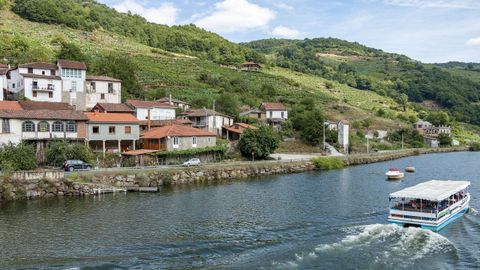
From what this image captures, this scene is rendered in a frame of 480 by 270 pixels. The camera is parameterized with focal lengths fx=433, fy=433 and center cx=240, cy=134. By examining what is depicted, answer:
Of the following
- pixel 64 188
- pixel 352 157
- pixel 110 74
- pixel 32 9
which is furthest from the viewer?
pixel 32 9

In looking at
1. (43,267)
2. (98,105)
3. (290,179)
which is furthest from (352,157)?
(43,267)

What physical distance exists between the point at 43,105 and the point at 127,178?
2383cm

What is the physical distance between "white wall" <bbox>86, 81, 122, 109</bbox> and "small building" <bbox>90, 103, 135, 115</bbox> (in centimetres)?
280

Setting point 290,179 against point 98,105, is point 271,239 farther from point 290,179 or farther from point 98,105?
point 98,105

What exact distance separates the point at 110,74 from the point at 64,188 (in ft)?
171

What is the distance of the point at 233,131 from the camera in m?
83.0

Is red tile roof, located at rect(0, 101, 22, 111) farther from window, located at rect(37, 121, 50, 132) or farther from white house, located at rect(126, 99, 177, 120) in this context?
white house, located at rect(126, 99, 177, 120)

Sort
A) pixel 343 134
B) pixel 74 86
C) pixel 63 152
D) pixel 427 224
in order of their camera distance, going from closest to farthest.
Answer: pixel 427 224 → pixel 63 152 → pixel 74 86 → pixel 343 134

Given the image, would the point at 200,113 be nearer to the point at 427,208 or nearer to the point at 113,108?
the point at 113,108

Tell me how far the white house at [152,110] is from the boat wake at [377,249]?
5286 centimetres

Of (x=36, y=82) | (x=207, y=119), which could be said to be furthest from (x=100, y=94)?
(x=207, y=119)

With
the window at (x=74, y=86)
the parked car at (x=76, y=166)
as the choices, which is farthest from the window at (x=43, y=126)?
the window at (x=74, y=86)

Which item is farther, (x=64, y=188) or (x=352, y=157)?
(x=352, y=157)

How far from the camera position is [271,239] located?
29.6 metres
